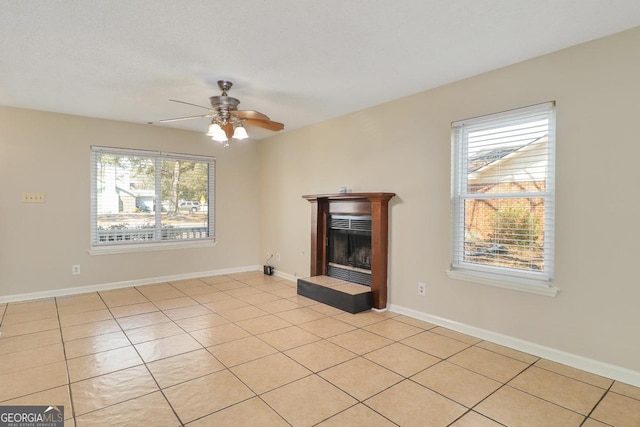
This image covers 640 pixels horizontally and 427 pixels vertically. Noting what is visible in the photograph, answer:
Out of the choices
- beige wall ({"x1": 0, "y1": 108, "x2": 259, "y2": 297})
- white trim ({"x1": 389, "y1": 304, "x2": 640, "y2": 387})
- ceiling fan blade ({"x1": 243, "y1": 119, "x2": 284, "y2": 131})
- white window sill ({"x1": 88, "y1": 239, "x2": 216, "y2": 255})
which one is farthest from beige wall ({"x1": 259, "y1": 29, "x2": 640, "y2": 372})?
beige wall ({"x1": 0, "y1": 108, "x2": 259, "y2": 297})

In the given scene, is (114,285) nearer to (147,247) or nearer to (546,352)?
(147,247)

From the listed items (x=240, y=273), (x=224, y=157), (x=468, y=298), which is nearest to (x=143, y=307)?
(x=240, y=273)

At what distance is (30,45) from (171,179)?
2.95 meters

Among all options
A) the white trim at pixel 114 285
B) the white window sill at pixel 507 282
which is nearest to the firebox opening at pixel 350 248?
the white window sill at pixel 507 282

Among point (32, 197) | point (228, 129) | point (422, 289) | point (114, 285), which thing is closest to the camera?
point (228, 129)

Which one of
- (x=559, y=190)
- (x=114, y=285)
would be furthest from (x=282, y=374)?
(x=114, y=285)

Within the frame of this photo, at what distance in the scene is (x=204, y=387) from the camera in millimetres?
2295

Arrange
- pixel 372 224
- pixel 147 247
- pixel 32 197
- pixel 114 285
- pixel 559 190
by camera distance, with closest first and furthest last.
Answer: pixel 559 190
pixel 372 224
pixel 32 197
pixel 114 285
pixel 147 247

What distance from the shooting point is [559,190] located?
268 cm

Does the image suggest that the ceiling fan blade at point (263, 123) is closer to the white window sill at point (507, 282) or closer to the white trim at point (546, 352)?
the white window sill at point (507, 282)

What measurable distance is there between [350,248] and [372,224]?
2.21 feet

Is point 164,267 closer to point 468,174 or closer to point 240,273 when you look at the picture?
point 240,273

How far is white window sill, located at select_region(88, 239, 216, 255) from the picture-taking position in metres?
4.82

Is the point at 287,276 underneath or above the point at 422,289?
underneath
